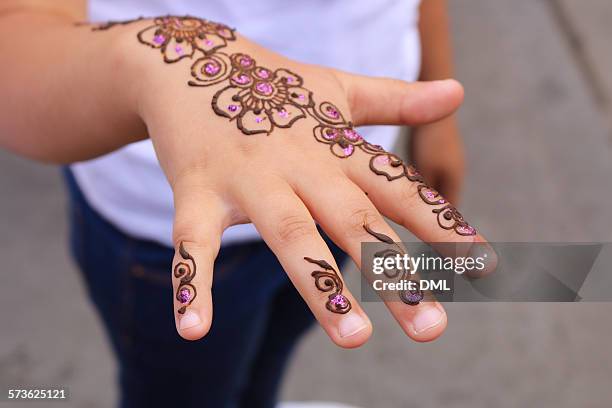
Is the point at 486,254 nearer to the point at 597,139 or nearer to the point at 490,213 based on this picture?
the point at 490,213

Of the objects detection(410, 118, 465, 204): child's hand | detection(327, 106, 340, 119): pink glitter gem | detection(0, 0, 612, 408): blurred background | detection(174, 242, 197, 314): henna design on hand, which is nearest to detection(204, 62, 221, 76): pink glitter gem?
detection(327, 106, 340, 119): pink glitter gem

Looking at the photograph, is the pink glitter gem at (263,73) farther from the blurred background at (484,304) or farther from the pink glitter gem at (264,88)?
the blurred background at (484,304)

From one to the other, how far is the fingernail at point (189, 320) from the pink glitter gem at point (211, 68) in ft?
1.08

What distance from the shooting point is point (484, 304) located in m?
2.35

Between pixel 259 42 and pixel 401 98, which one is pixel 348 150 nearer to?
pixel 401 98

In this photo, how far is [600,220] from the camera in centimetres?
260

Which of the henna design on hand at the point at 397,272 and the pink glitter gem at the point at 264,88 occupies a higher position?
the pink glitter gem at the point at 264,88

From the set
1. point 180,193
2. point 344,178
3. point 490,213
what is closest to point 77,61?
point 180,193

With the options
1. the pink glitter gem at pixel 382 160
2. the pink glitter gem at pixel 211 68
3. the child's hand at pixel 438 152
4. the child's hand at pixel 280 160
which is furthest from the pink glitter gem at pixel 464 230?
the child's hand at pixel 438 152

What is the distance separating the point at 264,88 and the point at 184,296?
0.31 m

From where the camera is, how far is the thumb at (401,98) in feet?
2.83

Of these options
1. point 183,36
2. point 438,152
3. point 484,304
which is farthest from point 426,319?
point 484,304

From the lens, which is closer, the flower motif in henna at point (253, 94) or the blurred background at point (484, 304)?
the flower motif in henna at point (253, 94)

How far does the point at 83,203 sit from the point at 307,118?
23.4 inches
